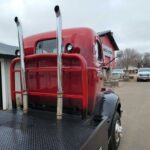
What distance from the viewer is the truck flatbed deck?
7.49 ft

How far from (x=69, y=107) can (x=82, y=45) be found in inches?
41.9

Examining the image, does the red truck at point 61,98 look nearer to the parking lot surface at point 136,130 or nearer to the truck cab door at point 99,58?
the truck cab door at point 99,58

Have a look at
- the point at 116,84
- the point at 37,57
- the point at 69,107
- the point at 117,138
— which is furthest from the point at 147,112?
the point at 116,84

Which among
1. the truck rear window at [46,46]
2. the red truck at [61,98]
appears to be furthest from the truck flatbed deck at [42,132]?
the truck rear window at [46,46]

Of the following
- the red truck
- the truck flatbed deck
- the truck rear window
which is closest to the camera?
the truck flatbed deck

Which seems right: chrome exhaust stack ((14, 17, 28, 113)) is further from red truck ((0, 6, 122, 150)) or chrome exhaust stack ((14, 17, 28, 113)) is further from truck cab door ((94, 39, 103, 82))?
truck cab door ((94, 39, 103, 82))

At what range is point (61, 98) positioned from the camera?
311cm

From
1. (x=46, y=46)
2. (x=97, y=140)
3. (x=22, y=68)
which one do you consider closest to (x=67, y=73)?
(x=22, y=68)

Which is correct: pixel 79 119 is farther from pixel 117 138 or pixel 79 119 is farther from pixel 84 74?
pixel 117 138

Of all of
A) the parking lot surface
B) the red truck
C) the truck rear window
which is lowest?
the parking lot surface

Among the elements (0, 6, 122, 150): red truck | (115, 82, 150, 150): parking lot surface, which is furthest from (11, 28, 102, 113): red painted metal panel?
(115, 82, 150, 150): parking lot surface

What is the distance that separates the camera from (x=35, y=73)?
3820 mm

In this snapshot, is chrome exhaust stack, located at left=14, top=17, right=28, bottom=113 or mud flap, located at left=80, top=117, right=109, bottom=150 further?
chrome exhaust stack, located at left=14, top=17, right=28, bottom=113

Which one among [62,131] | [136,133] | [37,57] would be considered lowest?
[136,133]
